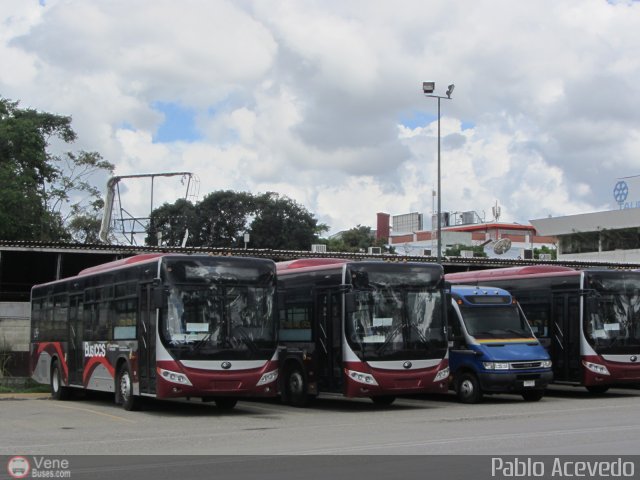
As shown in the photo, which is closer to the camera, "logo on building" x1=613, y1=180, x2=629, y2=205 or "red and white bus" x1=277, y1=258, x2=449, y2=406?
"red and white bus" x1=277, y1=258, x2=449, y2=406

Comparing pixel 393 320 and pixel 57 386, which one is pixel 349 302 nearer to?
pixel 393 320

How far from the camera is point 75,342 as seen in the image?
931 inches

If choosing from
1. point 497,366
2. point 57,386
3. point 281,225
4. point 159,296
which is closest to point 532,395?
point 497,366

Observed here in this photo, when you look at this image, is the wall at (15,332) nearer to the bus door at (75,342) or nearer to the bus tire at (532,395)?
the bus door at (75,342)

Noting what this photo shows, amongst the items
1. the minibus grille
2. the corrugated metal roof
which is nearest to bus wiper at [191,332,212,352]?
the minibus grille

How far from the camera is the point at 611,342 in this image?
23.4 meters

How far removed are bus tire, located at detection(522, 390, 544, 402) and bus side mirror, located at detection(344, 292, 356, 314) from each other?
511cm

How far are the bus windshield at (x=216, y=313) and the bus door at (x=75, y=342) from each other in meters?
5.25

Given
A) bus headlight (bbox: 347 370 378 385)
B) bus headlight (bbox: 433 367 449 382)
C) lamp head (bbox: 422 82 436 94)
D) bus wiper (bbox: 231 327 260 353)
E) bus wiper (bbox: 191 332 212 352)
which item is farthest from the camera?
lamp head (bbox: 422 82 436 94)

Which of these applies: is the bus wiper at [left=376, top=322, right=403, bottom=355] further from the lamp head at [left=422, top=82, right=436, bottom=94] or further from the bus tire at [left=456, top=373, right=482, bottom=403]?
the lamp head at [left=422, top=82, right=436, bottom=94]

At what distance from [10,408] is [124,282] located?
4.60 meters
